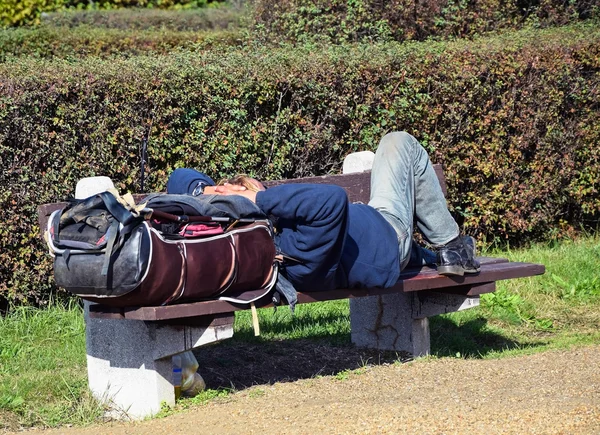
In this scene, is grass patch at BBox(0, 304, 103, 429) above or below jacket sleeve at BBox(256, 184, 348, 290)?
below

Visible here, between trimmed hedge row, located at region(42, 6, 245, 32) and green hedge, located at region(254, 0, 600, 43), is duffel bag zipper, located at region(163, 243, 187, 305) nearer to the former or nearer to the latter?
green hedge, located at region(254, 0, 600, 43)

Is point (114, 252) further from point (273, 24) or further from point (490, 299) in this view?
point (273, 24)

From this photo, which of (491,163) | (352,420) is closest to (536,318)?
(491,163)

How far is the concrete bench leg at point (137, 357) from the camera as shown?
437cm

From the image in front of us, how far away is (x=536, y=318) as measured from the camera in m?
6.82

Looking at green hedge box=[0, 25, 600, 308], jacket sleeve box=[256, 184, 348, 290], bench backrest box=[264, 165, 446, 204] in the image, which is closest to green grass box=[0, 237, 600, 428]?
green hedge box=[0, 25, 600, 308]

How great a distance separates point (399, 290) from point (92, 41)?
24.7 feet

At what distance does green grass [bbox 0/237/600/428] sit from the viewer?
4.84 metres

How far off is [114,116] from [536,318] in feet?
10.6

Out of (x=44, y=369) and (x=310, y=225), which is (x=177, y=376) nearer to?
(x=310, y=225)

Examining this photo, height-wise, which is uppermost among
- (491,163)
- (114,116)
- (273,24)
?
(273,24)

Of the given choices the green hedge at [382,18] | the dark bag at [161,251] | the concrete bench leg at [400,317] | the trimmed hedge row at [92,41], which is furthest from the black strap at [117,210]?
the trimmed hedge row at [92,41]

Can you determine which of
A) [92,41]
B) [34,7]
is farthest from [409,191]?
[34,7]

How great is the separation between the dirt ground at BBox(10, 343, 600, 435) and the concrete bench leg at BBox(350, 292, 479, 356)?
20 cm
